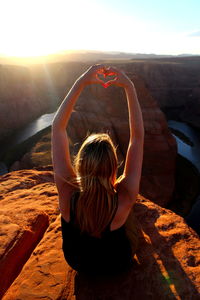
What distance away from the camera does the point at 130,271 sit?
2.73 m

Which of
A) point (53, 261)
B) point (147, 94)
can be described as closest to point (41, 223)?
point (53, 261)

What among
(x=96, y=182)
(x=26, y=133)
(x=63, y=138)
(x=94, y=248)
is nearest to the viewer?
(x=96, y=182)

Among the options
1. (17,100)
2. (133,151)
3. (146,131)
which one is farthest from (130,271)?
(17,100)

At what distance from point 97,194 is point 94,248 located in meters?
0.64

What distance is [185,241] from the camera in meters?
3.38

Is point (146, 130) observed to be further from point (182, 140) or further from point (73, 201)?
point (182, 140)

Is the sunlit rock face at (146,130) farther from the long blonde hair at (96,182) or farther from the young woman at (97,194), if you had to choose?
the long blonde hair at (96,182)

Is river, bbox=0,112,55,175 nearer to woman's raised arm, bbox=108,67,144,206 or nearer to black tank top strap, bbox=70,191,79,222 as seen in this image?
woman's raised arm, bbox=108,67,144,206

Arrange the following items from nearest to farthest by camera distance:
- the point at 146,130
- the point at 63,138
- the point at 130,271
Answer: the point at 63,138 → the point at 130,271 → the point at 146,130

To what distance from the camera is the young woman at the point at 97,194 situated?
75.1 inches

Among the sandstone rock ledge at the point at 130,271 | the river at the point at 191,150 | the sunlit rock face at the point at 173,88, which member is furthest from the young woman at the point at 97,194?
the sunlit rock face at the point at 173,88

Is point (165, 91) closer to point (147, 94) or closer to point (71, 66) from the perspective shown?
point (71, 66)

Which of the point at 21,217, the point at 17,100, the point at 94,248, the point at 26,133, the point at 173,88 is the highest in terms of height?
the point at 94,248

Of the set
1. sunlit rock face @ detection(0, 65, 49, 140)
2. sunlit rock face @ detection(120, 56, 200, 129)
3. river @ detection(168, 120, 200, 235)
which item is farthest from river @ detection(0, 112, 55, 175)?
sunlit rock face @ detection(120, 56, 200, 129)
